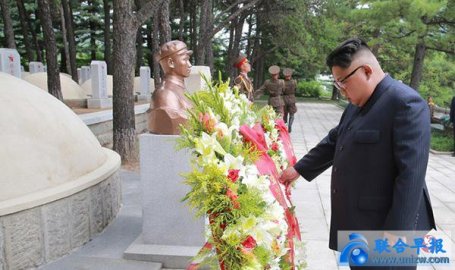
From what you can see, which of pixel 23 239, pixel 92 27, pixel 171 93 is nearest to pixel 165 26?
pixel 171 93

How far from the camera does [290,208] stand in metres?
2.45

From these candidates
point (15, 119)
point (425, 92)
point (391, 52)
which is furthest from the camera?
point (391, 52)

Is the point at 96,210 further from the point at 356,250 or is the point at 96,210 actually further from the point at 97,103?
the point at 97,103

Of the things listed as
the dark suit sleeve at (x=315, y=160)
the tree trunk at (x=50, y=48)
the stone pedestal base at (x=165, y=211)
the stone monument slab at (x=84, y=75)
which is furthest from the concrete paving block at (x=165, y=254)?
the stone monument slab at (x=84, y=75)

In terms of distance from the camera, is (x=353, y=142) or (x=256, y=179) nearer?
(x=256, y=179)

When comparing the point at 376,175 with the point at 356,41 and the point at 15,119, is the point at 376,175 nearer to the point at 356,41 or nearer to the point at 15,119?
the point at 356,41

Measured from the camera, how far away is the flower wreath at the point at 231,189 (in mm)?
1807

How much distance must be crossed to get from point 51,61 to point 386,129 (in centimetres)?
967

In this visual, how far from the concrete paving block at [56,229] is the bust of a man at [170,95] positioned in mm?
996

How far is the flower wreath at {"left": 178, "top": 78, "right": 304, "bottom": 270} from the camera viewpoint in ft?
5.93

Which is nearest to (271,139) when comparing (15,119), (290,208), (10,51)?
(290,208)

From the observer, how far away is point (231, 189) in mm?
1803

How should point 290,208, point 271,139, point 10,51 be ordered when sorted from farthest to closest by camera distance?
1. point 10,51
2. point 271,139
3. point 290,208

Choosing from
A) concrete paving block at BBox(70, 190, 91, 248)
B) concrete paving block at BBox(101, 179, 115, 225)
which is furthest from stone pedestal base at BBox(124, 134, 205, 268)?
concrete paving block at BBox(101, 179, 115, 225)
